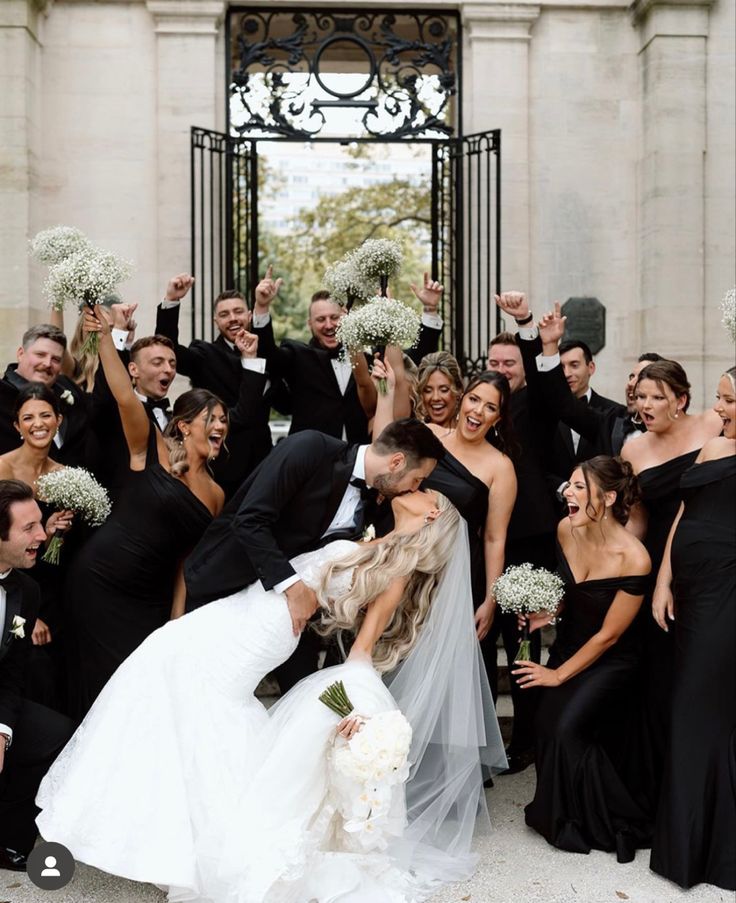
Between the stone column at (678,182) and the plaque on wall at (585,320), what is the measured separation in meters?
0.44

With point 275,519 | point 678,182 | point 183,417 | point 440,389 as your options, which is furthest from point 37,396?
point 678,182

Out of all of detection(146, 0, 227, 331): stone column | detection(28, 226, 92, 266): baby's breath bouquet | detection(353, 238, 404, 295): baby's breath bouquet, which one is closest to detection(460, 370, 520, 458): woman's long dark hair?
detection(353, 238, 404, 295): baby's breath bouquet

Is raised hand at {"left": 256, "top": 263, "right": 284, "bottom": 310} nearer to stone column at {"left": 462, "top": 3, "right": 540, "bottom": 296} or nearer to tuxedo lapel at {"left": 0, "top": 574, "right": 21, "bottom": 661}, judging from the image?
tuxedo lapel at {"left": 0, "top": 574, "right": 21, "bottom": 661}

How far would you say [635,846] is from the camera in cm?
501

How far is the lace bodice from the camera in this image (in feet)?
16.1

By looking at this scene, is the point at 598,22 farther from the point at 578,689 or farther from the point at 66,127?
the point at 578,689

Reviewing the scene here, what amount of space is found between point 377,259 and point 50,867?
147 inches

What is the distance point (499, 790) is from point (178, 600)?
200 cm

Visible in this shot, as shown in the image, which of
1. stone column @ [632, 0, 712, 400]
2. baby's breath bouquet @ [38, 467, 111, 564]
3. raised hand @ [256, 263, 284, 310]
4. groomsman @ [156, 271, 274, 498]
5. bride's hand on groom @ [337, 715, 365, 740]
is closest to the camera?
bride's hand on groom @ [337, 715, 365, 740]

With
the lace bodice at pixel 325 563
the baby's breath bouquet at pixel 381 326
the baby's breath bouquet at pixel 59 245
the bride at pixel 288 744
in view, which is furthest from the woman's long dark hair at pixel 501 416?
the baby's breath bouquet at pixel 59 245

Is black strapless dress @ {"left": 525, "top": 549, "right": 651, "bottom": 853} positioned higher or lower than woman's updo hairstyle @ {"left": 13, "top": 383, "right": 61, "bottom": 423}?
lower

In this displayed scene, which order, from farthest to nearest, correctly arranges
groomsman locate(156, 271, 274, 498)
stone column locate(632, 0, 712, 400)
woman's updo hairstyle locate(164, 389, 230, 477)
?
stone column locate(632, 0, 712, 400)
groomsman locate(156, 271, 274, 498)
woman's updo hairstyle locate(164, 389, 230, 477)

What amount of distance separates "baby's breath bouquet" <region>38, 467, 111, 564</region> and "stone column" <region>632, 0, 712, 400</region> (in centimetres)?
576

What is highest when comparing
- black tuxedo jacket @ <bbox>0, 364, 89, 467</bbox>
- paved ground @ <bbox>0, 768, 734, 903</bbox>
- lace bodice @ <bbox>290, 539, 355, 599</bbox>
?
black tuxedo jacket @ <bbox>0, 364, 89, 467</bbox>
